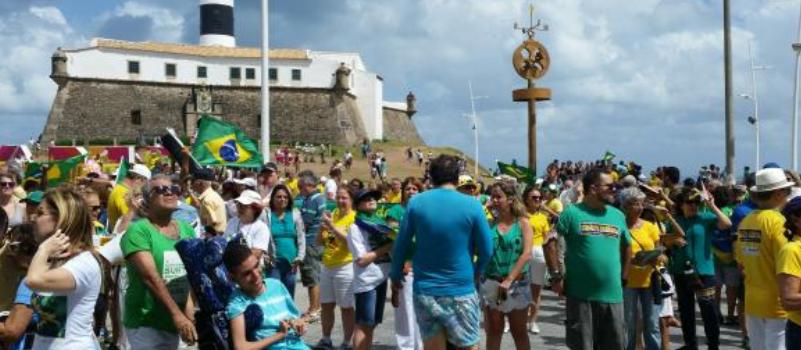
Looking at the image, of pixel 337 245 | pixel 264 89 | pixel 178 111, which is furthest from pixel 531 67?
pixel 178 111

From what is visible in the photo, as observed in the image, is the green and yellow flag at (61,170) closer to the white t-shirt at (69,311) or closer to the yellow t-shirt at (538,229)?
the yellow t-shirt at (538,229)

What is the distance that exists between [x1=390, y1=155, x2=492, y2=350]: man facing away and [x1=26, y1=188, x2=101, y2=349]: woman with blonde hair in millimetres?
2095

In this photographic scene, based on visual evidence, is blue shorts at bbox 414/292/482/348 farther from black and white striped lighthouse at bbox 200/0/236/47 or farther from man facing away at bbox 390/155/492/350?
black and white striped lighthouse at bbox 200/0/236/47

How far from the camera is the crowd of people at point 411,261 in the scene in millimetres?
4090

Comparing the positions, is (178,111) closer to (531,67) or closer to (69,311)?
(531,67)

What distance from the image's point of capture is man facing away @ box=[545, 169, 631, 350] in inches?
238

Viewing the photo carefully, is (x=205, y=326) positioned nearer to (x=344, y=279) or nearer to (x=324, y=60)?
(x=344, y=279)

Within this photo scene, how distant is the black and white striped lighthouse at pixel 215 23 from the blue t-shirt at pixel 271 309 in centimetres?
7090

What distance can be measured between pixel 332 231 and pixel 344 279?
1.49ft

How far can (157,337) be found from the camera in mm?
4711

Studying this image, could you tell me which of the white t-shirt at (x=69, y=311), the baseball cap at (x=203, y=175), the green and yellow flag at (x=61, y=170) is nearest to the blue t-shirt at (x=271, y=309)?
the white t-shirt at (x=69, y=311)

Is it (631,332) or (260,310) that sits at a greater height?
(260,310)

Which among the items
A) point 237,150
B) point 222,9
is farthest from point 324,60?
point 237,150

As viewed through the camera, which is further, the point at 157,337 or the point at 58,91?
the point at 58,91
